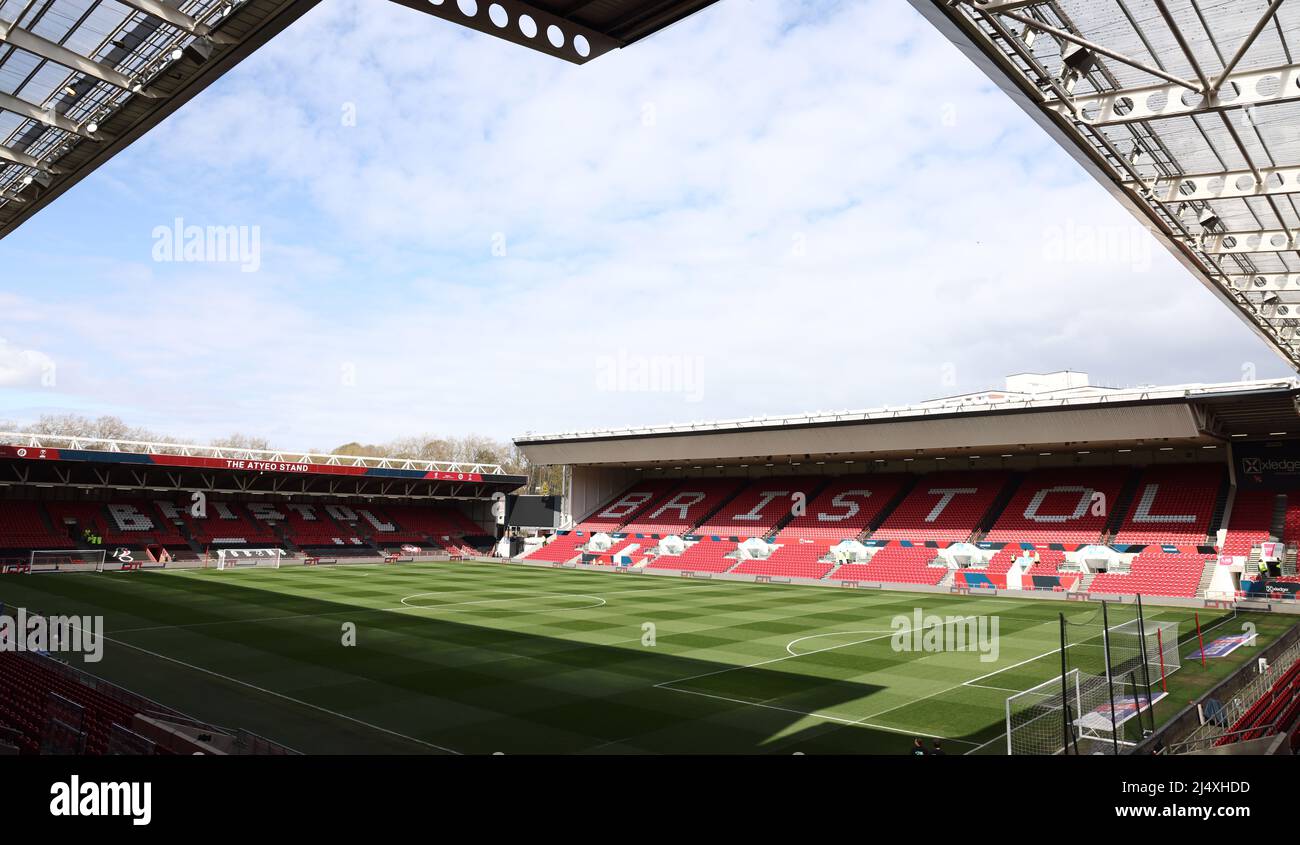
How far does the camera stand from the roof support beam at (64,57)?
896cm

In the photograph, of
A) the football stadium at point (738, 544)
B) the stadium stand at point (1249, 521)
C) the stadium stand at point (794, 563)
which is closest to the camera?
the football stadium at point (738, 544)

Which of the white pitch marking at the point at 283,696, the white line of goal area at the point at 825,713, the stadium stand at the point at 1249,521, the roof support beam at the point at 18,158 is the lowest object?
the white line of goal area at the point at 825,713

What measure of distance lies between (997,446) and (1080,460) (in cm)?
829

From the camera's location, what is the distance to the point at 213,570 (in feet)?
157

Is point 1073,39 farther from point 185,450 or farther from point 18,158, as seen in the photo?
point 185,450

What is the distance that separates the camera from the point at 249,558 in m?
53.3

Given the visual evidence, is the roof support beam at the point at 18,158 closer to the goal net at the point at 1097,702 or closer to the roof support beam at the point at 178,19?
the roof support beam at the point at 178,19

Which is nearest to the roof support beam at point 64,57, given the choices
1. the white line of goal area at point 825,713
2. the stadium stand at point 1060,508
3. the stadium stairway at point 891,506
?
the white line of goal area at point 825,713

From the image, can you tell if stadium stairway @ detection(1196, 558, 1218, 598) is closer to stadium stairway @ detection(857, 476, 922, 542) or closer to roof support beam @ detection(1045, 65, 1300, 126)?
stadium stairway @ detection(857, 476, 922, 542)

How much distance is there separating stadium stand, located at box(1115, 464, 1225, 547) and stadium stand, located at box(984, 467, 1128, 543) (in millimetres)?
1407

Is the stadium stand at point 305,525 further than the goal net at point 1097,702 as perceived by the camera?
Yes

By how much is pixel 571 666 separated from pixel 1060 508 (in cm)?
3700

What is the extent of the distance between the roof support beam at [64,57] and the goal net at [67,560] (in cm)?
4464
